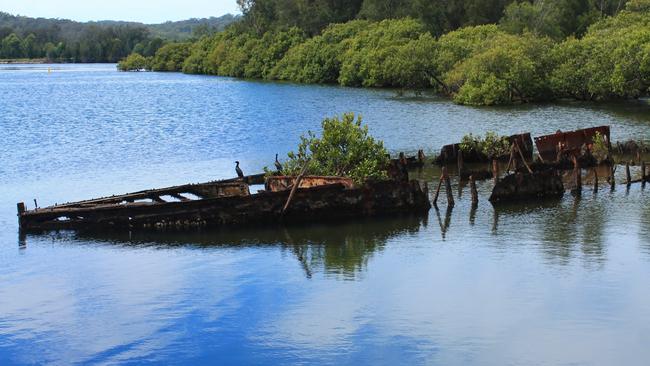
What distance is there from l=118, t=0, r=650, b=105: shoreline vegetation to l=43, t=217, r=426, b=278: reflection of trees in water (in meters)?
44.7

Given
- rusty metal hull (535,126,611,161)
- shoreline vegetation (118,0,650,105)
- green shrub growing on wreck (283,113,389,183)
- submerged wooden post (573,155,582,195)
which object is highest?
shoreline vegetation (118,0,650,105)

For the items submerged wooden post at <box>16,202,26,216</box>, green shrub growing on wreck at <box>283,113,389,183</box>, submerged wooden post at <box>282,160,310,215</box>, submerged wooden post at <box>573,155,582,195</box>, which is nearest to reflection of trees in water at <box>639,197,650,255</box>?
submerged wooden post at <box>573,155,582,195</box>

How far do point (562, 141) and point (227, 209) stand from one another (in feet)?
63.0

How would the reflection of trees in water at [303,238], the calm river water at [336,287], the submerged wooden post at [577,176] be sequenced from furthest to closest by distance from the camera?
1. the submerged wooden post at [577,176]
2. the reflection of trees in water at [303,238]
3. the calm river water at [336,287]

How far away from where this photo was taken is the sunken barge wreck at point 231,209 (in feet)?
115

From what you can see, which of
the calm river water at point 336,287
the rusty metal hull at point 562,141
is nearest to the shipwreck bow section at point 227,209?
the calm river water at point 336,287

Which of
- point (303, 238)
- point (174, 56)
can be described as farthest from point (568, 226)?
point (174, 56)

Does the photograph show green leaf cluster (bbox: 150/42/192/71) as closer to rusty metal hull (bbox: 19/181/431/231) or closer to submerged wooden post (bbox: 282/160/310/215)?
rusty metal hull (bbox: 19/181/431/231)

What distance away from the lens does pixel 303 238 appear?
3434 centimetres

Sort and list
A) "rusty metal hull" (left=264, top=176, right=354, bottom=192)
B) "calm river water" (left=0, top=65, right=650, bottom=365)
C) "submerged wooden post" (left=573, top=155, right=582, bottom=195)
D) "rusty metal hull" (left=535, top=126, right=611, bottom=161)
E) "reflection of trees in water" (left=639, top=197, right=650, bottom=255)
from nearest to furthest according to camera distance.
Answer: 1. "calm river water" (left=0, top=65, right=650, bottom=365)
2. "reflection of trees in water" (left=639, top=197, right=650, bottom=255)
3. "rusty metal hull" (left=264, top=176, right=354, bottom=192)
4. "submerged wooden post" (left=573, top=155, right=582, bottom=195)
5. "rusty metal hull" (left=535, top=126, right=611, bottom=161)

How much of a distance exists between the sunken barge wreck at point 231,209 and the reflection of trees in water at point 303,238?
435 mm

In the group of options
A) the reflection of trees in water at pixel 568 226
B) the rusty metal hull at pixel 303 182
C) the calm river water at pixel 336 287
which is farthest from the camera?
the rusty metal hull at pixel 303 182

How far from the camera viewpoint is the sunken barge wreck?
35125mm

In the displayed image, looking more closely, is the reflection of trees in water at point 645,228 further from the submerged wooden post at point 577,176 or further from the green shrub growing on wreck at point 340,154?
the green shrub growing on wreck at point 340,154
